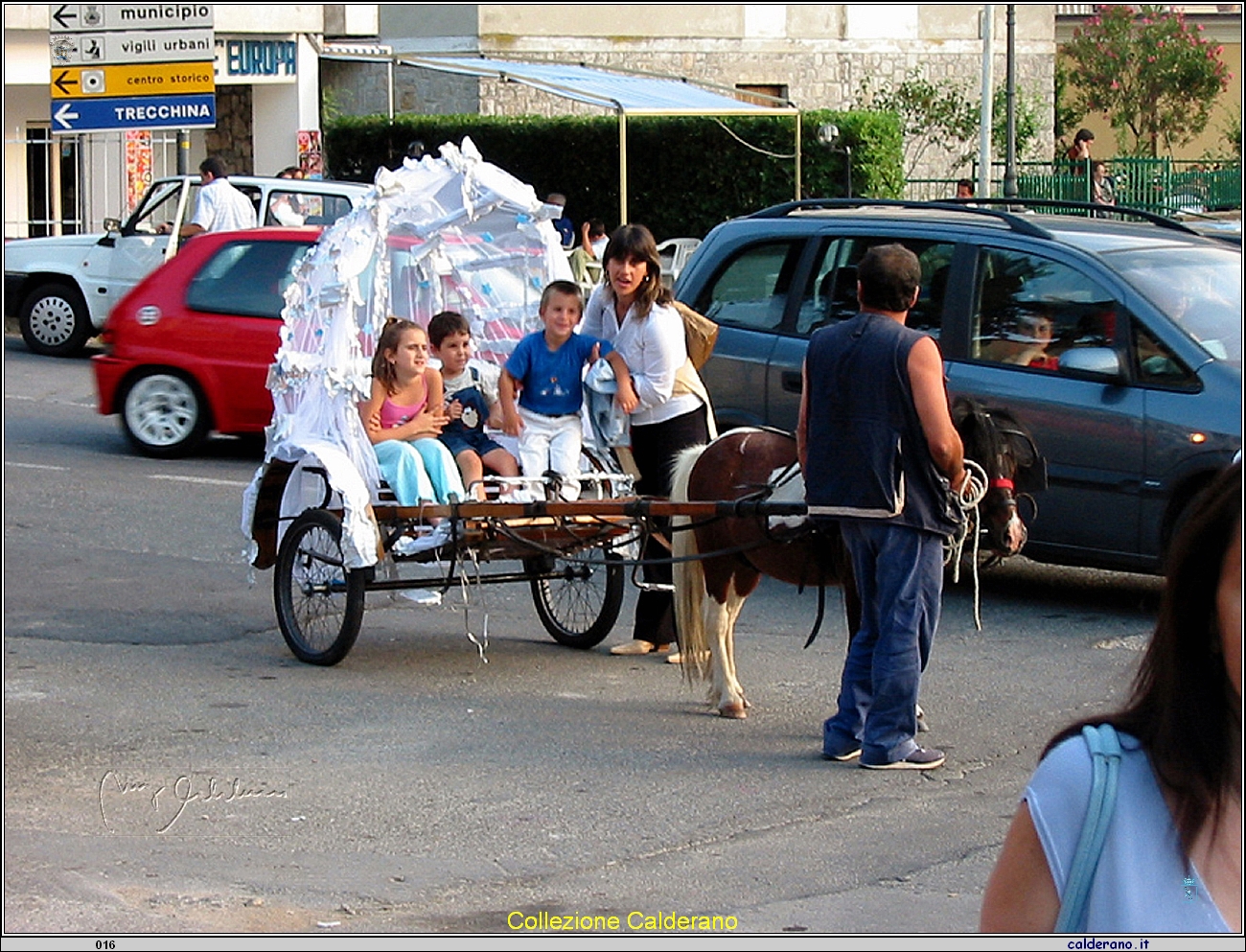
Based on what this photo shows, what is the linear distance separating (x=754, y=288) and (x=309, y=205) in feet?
32.8

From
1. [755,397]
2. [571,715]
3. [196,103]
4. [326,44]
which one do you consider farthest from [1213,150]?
[571,715]

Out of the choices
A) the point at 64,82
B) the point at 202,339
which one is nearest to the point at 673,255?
the point at 64,82

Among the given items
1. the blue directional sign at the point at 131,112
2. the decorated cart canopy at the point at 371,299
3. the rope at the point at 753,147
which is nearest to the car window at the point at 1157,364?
the decorated cart canopy at the point at 371,299

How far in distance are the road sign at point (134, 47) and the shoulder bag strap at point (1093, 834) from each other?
1709 centimetres

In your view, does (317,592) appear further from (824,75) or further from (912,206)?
(824,75)

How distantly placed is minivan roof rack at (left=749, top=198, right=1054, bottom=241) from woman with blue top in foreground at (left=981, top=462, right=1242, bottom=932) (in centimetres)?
806

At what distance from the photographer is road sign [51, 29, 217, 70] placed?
18.1 m

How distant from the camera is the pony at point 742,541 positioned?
24.7ft

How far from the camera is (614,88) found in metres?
24.2

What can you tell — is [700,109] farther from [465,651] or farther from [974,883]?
[974,883]

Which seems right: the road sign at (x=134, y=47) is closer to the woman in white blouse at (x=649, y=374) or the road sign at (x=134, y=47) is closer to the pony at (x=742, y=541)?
the woman in white blouse at (x=649, y=374)

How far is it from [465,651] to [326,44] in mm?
26675

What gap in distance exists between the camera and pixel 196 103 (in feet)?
59.9

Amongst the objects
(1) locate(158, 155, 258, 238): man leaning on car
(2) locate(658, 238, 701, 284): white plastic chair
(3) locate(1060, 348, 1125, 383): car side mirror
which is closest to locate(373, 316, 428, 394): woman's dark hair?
(3) locate(1060, 348, 1125, 383): car side mirror
